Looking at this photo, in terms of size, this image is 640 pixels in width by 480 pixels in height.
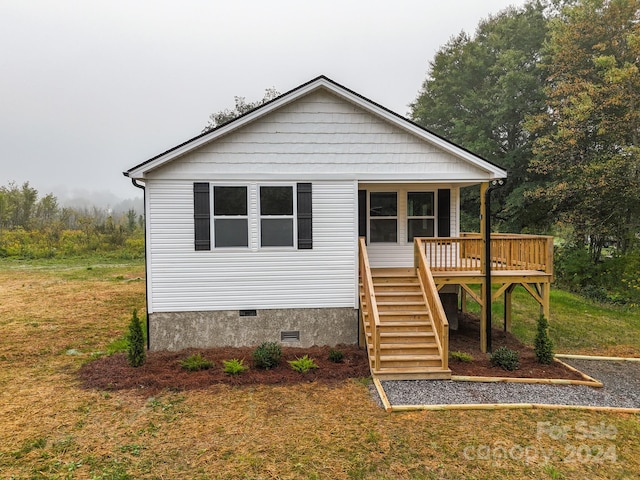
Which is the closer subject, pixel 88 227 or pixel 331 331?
pixel 331 331

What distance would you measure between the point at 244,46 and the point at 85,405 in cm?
4234

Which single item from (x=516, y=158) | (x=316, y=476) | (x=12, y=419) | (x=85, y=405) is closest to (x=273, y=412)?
(x=316, y=476)

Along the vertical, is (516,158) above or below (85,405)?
above

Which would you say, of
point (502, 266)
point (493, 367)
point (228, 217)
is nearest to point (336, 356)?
point (493, 367)

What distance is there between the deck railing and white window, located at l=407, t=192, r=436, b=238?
1.16 m

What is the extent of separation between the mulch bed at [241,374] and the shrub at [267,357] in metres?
0.12

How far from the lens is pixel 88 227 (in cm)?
3253

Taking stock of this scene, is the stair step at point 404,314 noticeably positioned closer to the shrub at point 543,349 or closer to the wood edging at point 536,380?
the wood edging at point 536,380

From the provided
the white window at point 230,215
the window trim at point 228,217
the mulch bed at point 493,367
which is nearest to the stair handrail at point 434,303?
the mulch bed at point 493,367

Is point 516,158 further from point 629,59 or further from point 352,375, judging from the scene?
point 352,375

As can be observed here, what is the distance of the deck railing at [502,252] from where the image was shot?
9133 millimetres

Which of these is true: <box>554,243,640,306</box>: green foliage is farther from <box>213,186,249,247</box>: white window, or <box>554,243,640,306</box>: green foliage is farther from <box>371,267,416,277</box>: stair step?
<box>213,186,249,247</box>: white window

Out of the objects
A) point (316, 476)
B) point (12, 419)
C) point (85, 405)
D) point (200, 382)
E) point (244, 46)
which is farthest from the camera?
point (244, 46)

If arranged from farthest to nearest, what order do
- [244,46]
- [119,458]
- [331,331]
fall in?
1. [244,46]
2. [331,331]
3. [119,458]
